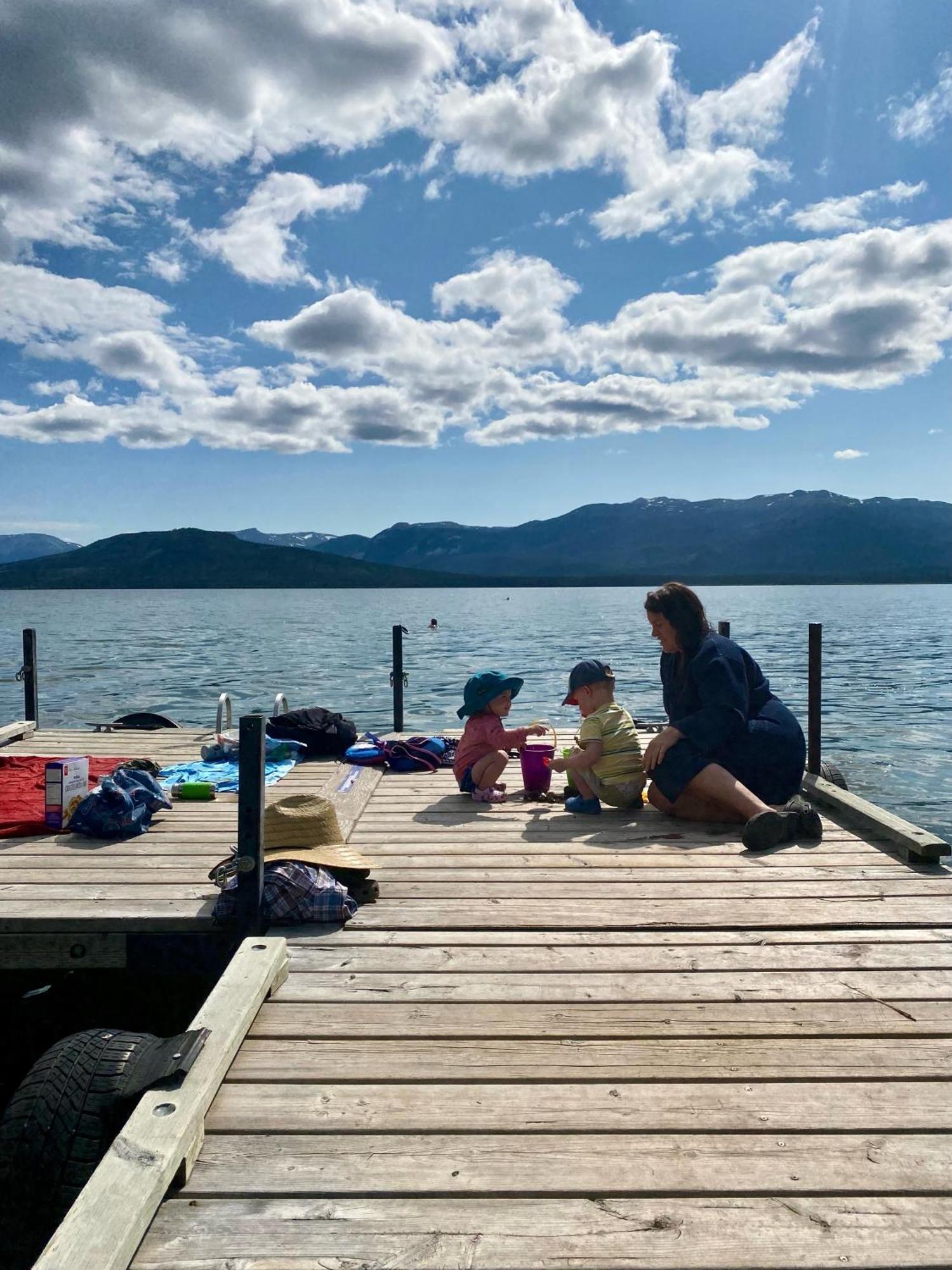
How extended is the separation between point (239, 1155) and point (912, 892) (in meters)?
Answer: 3.68

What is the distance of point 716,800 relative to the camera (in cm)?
617

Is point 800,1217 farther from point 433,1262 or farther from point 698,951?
point 698,951

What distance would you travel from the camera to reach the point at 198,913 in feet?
Result: 14.8

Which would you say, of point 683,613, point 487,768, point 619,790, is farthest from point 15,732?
point 683,613

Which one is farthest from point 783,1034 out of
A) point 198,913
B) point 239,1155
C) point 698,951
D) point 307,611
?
point 307,611

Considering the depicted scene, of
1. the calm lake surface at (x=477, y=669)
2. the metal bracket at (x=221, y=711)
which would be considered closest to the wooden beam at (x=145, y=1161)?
the metal bracket at (x=221, y=711)

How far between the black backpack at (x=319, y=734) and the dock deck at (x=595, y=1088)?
4.42m

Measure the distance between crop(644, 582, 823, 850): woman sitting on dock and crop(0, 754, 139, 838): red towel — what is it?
423 centimetres

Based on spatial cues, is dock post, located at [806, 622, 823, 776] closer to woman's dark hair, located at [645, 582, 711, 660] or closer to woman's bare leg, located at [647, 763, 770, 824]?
woman's bare leg, located at [647, 763, 770, 824]

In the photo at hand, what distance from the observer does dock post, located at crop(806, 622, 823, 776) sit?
812 cm

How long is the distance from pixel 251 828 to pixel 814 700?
5.94m

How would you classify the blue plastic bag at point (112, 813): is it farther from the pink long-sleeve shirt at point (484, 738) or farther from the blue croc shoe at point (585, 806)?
the blue croc shoe at point (585, 806)

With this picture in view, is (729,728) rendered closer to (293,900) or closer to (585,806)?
(585,806)

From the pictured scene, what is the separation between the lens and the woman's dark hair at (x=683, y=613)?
6137mm
